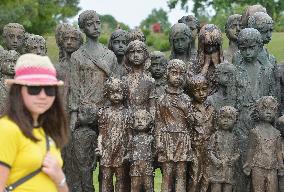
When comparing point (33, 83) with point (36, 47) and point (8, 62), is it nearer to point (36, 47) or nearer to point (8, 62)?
point (36, 47)

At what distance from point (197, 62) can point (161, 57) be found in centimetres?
42

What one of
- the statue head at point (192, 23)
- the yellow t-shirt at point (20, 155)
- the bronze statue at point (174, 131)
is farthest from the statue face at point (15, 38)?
the yellow t-shirt at point (20, 155)

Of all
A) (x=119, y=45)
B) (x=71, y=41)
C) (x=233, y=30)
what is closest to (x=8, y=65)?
(x=71, y=41)

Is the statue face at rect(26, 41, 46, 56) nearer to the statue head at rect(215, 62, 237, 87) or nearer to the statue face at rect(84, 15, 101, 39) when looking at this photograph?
the statue face at rect(84, 15, 101, 39)

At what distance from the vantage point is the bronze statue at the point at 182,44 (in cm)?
874

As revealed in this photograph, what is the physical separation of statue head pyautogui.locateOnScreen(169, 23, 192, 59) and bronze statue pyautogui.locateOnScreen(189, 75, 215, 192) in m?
0.65

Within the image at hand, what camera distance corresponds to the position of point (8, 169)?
483cm

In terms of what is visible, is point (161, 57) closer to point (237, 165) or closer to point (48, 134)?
point (237, 165)

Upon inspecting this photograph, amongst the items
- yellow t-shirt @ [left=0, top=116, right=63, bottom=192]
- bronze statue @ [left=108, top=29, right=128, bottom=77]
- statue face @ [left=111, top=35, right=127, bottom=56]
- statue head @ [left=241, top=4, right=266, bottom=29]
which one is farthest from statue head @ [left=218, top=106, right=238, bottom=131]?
yellow t-shirt @ [left=0, top=116, right=63, bottom=192]

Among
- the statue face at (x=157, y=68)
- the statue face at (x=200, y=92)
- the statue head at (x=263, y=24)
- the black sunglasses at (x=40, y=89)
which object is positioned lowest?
the black sunglasses at (x=40, y=89)

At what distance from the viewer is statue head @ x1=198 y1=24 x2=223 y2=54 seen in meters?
8.60

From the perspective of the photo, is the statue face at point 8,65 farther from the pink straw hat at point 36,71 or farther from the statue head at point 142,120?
the pink straw hat at point 36,71

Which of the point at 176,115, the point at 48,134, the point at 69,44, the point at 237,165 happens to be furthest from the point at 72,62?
the point at 48,134

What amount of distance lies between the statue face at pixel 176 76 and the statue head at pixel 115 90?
1.70ft
